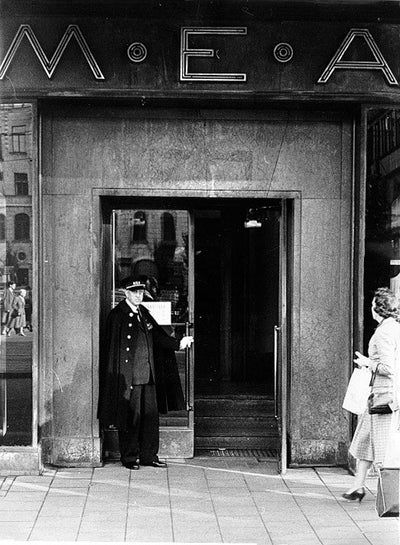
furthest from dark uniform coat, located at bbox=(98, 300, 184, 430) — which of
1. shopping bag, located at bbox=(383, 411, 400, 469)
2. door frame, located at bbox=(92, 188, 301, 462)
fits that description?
shopping bag, located at bbox=(383, 411, 400, 469)

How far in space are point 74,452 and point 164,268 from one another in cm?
198

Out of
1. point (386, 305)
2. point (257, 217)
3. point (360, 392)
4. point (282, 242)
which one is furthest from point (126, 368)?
point (257, 217)

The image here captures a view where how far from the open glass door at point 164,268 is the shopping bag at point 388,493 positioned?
3.30m

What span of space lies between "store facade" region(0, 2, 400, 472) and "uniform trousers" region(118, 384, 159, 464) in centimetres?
29

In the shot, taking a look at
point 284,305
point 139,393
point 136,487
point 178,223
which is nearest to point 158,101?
point 178,223

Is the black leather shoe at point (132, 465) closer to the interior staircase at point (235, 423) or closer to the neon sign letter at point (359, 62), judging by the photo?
the interior staircase at point (235, 423)

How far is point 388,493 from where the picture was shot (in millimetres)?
5570

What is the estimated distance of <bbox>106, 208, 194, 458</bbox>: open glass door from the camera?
8695 millimetres

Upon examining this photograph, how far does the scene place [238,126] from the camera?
27.4ft

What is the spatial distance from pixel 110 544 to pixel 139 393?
2468mm

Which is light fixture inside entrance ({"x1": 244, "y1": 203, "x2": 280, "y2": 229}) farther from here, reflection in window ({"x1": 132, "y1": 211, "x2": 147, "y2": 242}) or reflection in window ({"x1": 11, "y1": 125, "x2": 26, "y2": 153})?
reflection in window ({"x1": 11, "y1": 125, "x2": 26, "y2": 153})

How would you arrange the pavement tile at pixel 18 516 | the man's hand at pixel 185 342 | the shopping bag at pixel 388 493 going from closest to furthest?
the shopping bag at pixel 388 493 → the pavement tile at pixel 18 516 → the man's hand at pixel 185 342

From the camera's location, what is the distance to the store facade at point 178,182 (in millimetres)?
7930

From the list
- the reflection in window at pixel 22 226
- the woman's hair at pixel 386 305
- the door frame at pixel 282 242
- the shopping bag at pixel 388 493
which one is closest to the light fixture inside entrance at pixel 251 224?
the door frame at pixel 282 242
